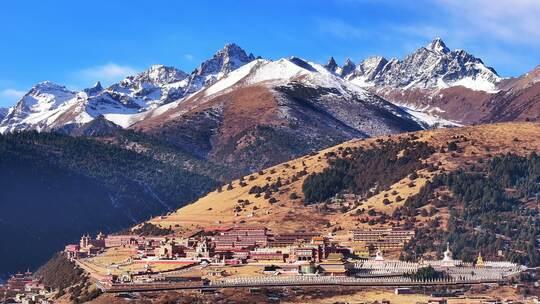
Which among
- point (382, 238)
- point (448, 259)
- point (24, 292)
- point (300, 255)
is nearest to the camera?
point (448, 259)

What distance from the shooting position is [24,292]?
180m

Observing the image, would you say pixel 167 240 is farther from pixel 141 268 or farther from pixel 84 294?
pixel 84 294

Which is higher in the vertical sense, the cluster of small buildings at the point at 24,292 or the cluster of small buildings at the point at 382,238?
the cluster of small buildings at the point at 382,238

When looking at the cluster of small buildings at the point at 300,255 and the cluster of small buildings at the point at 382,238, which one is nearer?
the cluster of small buildings at the point at 300,255

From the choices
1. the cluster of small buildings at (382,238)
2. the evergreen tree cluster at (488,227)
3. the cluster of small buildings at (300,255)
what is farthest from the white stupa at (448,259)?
the cluster of small buildings at (382,238)

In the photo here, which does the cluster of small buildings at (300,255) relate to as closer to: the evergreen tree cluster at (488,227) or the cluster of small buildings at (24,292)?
the evergreen tree cluster at (488,227)

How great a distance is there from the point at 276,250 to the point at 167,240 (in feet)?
78.8

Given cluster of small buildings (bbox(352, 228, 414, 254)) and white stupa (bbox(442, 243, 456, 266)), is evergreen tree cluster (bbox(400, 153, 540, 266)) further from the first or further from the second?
cluster of small buildings (bbox(352, 228, 414, 254))

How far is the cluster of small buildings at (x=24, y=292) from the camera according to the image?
16700cm

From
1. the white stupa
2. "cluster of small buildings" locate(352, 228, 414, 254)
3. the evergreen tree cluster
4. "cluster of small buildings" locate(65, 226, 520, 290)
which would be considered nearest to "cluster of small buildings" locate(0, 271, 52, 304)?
"cluster of small buildings" locate(65, 226, 520, 290)

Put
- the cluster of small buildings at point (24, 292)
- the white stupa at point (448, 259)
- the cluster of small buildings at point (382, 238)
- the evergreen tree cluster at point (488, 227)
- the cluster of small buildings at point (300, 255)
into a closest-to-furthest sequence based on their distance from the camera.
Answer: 1. the cluster of small buildings at point (300, 255)
2. the white stupa at point (448, 259)
3. the cluster of small buildings at point (24, 292)
4. the evergreen tree cluster at point (488, 227)
5. the cluster of small buildings at point (382, 238)

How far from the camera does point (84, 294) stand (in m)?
154

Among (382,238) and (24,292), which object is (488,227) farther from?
(24,292)

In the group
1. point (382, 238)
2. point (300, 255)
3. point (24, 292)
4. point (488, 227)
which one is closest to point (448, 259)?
point (488, 227)
